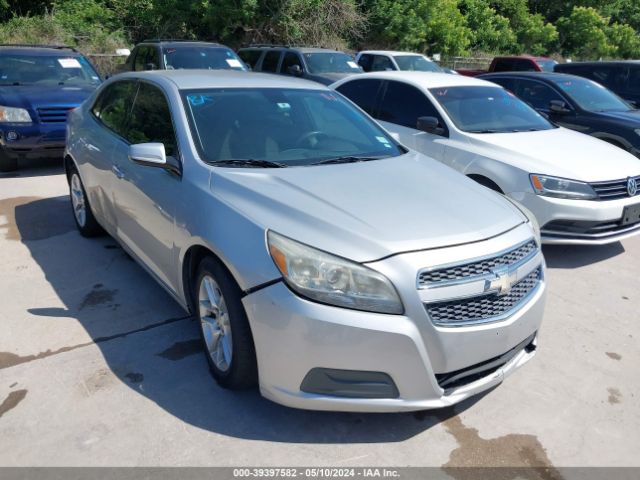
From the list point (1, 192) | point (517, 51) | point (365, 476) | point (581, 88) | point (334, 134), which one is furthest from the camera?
point (517, 51)

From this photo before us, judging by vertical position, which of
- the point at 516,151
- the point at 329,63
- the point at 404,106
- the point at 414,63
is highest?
the point at 404,106

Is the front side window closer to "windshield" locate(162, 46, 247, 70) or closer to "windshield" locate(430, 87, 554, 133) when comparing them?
"windshield" locate(430, 87, 554, 133)

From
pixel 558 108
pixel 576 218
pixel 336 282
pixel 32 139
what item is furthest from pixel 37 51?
pixel 336 282

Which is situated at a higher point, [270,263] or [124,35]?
[270,263]

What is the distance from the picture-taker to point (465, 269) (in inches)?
103

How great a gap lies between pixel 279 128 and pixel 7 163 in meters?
5.71

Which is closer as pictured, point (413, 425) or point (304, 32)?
point (413, 425)

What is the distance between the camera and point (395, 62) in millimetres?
14203

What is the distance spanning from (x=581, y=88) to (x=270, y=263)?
7257mm

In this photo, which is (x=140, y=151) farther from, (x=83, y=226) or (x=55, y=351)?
(x=83, y=226)

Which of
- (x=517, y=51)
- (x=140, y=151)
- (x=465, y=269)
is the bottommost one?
(x=517, y=51)

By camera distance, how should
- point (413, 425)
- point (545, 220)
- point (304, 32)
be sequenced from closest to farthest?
point (413, 425), point (545, 220), point (304, 32)

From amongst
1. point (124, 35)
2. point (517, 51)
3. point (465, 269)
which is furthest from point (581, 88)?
point (517, 51)

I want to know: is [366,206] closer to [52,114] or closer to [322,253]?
[322,253]
